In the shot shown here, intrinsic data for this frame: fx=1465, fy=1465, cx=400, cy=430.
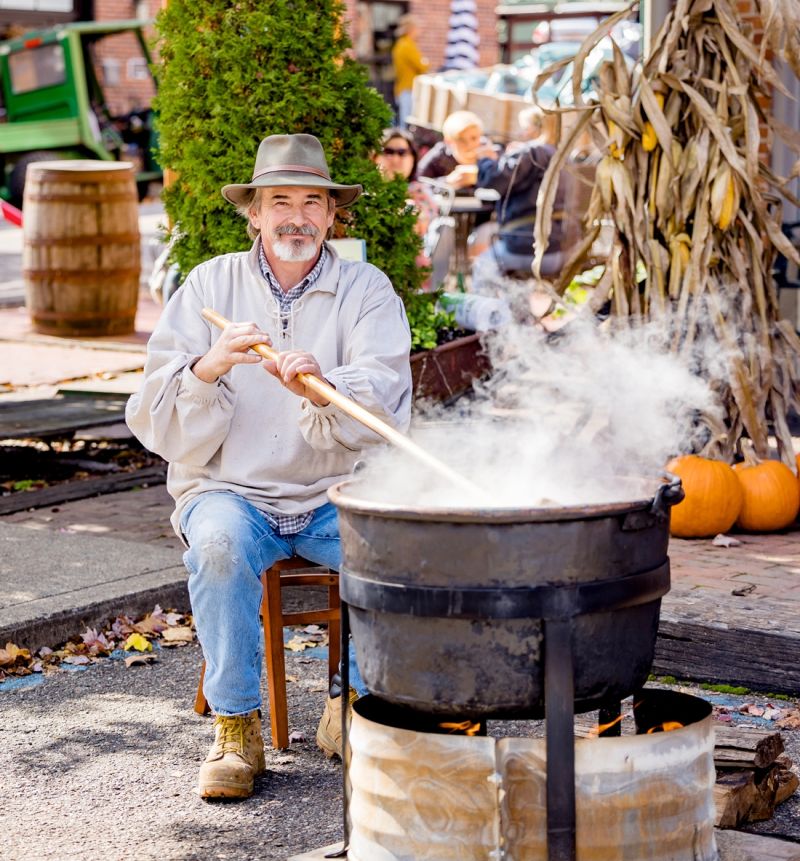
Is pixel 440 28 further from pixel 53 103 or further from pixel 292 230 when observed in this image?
pixel 292 230

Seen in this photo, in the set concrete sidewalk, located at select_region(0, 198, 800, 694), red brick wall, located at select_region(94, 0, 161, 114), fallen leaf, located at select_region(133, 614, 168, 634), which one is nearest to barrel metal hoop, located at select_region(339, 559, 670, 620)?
concrete sidewalk, located at select_region(0, 198, 800, 694)

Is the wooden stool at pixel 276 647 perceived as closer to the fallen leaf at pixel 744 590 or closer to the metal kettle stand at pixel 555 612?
the metal kettle stand at pixel 555 612

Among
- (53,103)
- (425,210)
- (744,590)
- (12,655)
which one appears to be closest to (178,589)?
(12,655)

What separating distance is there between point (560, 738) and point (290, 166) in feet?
5.89

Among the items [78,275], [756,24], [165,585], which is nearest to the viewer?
[165,585]

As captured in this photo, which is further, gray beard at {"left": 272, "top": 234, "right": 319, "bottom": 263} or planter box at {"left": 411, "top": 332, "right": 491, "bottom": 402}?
planter box at {"left": 411, "top": 332, "right": 491, "bottom": 402}

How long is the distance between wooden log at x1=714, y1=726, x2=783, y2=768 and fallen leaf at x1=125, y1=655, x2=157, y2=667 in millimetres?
1905

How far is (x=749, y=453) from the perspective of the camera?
5.45m

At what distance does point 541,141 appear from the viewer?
981cm

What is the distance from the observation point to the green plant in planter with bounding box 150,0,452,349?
5582 mm

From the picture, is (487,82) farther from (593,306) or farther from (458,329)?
(593,306)

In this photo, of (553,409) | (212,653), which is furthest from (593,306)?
(212,653)

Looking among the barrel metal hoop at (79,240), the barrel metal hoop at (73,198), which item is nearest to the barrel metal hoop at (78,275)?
the barrel metal hoop at (79,240)

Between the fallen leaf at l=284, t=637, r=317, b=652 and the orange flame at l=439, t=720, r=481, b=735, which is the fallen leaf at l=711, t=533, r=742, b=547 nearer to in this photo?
the fallen leaf at l=284, t=637, r=317, b=652
